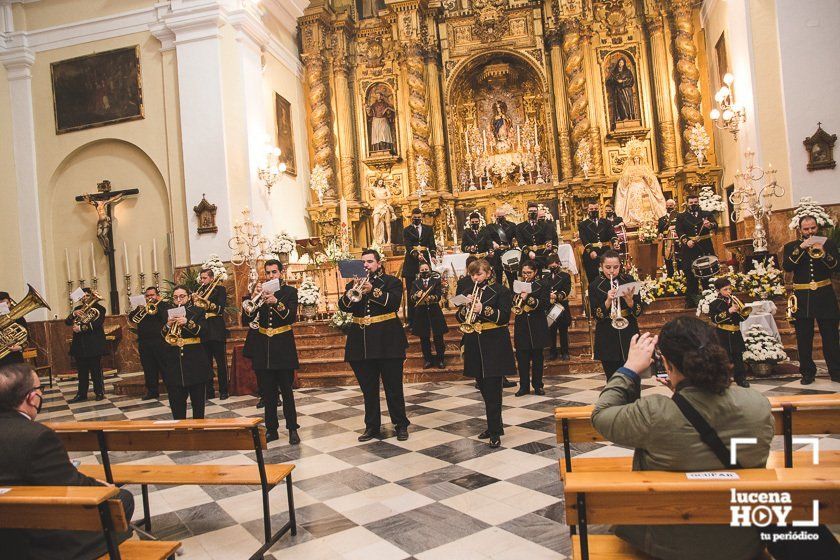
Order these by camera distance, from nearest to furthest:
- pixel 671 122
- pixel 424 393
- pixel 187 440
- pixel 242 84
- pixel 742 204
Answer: pixel 187 440, pixel 424 393, pixel 742 204, pixel 242 84, pixel 671 122

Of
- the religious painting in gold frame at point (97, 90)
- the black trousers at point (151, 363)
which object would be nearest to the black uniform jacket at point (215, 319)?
the black trousers at point (151, 363)

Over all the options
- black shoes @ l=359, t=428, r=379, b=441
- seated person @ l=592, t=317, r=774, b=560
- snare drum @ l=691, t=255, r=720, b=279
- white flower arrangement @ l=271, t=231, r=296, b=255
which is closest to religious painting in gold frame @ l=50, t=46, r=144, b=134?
white flower arrangement @ l=271, t=231, r=296, b=255

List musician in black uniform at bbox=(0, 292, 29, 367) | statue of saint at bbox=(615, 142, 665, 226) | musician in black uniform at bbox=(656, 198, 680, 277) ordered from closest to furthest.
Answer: musician in black uniform at bbox=(0, 292, 29, 367) < musician in black uniform at bbox=(656, 198, 680, 277) < statue of saint at bbox=(615, 142, 665, 226)


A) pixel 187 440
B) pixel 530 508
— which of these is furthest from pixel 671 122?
pixel 187 440

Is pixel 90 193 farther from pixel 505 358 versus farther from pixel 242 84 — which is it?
pixel 505 358

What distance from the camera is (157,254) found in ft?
44.7

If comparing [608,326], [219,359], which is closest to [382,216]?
[219,359]

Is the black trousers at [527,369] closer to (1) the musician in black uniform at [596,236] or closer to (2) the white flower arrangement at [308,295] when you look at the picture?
(1) the musician in black uniform at [596,236]

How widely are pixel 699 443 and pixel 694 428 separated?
6cm

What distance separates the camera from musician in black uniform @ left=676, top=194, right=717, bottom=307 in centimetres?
1013

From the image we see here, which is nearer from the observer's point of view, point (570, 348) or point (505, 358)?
point (505, 358)

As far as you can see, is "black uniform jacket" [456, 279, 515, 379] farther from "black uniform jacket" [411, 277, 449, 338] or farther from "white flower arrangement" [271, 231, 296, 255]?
"white flower arrangement" [271, 231, 296, 255]

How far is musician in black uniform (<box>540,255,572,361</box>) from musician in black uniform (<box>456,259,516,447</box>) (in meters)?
2.29

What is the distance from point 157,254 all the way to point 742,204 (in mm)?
12100
